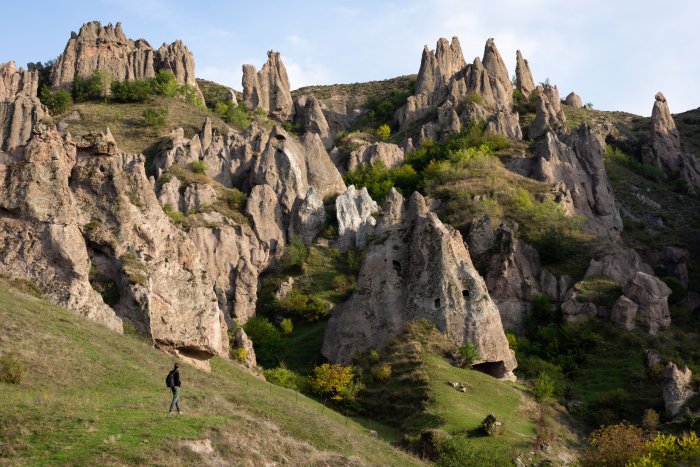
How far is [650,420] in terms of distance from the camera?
4666 centimetres

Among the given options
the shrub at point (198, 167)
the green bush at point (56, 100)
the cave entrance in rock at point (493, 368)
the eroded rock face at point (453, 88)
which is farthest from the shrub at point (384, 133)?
the cave entrance in rock at point (493, 368)

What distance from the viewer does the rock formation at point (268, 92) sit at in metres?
130

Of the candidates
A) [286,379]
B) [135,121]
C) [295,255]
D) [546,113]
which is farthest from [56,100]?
[286,379]

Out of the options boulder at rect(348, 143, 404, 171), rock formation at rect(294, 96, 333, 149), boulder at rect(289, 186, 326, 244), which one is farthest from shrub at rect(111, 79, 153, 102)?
boulder at rect(289, 186, 326, 244)

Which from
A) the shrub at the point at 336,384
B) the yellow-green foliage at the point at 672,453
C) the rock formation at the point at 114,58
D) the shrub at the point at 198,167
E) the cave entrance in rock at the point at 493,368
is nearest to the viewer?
the yellow-green foliage at the point at 672,453

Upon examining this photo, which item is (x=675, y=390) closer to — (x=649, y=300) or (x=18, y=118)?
(x=649, y=300)

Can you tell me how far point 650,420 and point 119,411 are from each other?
3295cm

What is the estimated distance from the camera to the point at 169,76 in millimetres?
122188

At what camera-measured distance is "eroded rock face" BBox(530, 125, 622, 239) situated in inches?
3356

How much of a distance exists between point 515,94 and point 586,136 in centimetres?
3245

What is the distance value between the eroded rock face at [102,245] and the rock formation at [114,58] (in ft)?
244

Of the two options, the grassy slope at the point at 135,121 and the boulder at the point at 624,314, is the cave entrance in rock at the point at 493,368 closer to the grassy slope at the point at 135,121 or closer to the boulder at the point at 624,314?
the boulder at the point at 624,314

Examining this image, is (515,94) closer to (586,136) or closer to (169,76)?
(586,136)

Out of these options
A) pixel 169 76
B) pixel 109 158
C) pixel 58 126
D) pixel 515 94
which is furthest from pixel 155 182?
pixel 515 94
